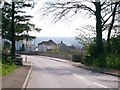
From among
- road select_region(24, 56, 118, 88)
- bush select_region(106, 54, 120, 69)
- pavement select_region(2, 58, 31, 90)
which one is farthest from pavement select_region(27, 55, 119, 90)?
bush select_region(106, 54, 120, 69)

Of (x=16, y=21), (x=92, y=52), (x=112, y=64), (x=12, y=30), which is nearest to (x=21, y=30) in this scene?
(x=16, y=21)

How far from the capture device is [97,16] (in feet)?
157

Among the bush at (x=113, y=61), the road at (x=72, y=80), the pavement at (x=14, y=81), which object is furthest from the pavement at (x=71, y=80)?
the bush at (x=113, y=61)

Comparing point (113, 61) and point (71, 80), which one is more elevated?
point (113, 61)

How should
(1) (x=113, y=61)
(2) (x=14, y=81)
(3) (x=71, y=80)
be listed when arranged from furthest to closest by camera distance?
(1) (x=113, y=61)
(3) (x=71, y=80)
(2) (x=14, y=81)

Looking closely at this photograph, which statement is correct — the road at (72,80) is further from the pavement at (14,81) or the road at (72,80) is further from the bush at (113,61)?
the bush at (113,61)

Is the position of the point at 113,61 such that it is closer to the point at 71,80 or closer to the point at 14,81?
the point at 71,80

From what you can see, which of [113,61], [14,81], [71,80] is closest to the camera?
[14,81]

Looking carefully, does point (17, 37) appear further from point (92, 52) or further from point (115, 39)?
point (115, 39)

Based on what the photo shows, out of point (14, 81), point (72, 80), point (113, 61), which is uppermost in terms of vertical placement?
point (113, 61)

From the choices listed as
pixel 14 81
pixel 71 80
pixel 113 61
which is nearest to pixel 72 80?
pixel 71 80

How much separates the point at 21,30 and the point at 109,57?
513 inches

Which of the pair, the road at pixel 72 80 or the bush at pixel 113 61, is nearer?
the road at pixel 72 80

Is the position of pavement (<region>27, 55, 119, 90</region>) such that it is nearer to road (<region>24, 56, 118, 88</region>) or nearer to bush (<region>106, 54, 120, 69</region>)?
road (<region>24, 56, 118, 88</region>)
